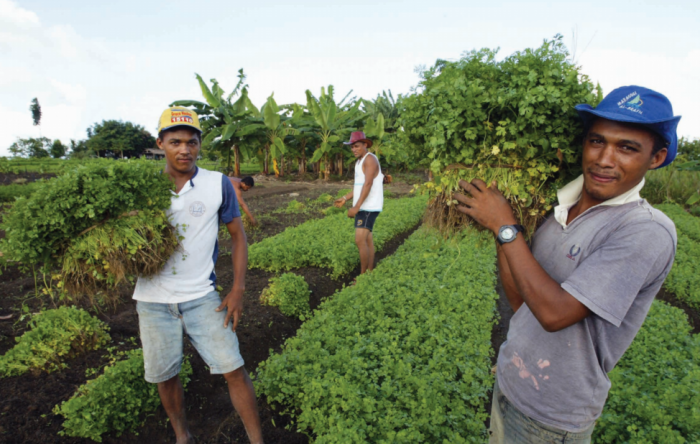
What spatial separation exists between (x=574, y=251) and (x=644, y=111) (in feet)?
2.00

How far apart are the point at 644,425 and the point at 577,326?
2324 mm

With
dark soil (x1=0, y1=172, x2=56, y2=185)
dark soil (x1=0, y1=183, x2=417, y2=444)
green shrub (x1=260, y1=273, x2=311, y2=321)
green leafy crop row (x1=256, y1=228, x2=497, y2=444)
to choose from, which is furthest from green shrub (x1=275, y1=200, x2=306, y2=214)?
dark soil (x1=0, y1=172, x2=56, y2=185)

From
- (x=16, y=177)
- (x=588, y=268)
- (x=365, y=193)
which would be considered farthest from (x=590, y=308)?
(x=16, y=177)

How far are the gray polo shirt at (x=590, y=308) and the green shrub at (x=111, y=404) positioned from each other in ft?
10.3

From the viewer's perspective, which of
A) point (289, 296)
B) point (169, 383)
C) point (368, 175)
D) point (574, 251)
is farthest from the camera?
point (368, 175)

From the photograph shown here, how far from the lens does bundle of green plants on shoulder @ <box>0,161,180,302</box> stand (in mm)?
2350

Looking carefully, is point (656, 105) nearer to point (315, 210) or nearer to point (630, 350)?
point (630, 350)

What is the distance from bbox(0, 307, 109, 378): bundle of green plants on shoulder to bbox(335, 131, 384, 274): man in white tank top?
3.58 metres

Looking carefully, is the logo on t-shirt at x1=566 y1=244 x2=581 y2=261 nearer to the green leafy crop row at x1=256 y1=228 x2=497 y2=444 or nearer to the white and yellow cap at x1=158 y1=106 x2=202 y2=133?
the green leafy crop row at x1=256 y1=228 x2=497 y2=444

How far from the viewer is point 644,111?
4.64 feet

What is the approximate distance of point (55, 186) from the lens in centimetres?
241

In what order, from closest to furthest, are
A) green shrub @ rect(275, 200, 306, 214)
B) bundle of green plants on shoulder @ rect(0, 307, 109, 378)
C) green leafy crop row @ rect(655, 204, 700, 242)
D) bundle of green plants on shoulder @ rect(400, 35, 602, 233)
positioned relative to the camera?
bundle of green plants on shoulder @ rect(400, 35, 602, 233)
bundle of green plants on shoulder @ rect(0, 307, 109, 378)
green leafy crop row @ rect(655, 204, 700, 242)
green shrub @ rect(275, 200, 306, 214)

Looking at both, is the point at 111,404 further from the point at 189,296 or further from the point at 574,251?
the point at 574,251

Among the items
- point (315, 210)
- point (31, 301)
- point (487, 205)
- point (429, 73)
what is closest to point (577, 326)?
point (487, 205)
